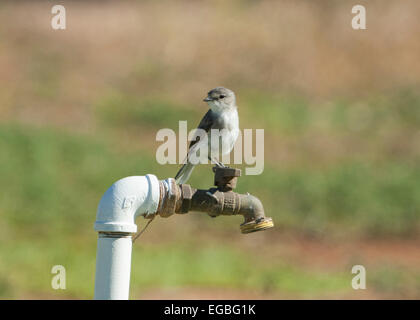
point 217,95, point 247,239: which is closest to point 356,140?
point 247,239

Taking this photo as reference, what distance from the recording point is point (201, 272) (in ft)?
38.1

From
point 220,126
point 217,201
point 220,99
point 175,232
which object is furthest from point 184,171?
point 175,232

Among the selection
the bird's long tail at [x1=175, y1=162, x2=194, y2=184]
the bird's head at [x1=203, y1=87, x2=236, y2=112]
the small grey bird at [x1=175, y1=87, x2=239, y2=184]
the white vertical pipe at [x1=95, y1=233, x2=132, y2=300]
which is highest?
the bird's head at [x1=203, y1=87, x2=236, y2=112]

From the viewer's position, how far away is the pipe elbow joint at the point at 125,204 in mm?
4469

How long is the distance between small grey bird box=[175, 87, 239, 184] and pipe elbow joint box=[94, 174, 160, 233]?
1.70 metres

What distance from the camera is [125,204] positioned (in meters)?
4.50

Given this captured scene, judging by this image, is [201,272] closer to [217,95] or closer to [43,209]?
[43,209]

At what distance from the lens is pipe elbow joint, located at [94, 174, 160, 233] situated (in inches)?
176

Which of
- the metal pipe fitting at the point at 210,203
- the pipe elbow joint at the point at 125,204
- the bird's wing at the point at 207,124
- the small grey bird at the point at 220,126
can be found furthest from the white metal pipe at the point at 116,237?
the bird's wing at the point at 207,124

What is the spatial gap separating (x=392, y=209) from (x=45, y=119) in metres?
9.99

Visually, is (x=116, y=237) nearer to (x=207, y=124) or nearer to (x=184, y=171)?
(x=184, y=171)

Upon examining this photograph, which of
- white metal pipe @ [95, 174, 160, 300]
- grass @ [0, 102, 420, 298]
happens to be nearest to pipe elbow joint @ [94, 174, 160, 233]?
white metal pipe @ [95, 174, 160, 300]

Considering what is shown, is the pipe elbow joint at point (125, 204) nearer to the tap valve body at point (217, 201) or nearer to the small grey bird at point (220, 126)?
the tap valve body at point (217, 201)

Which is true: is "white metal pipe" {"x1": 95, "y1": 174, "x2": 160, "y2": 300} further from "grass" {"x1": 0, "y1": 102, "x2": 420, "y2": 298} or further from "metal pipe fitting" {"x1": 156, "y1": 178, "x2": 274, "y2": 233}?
"grass" {"x1": 0, "y1": 102, "x2": 420, "y2": 298}
